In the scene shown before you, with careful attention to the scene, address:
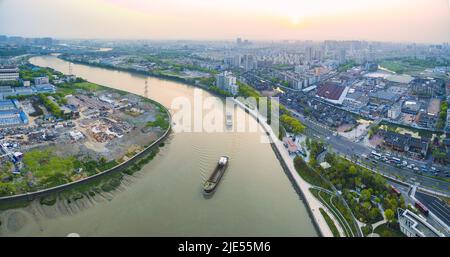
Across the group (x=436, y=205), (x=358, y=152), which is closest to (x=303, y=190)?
(x=436, y=205)

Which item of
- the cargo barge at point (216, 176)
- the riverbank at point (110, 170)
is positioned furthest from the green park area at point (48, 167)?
the cargo barge at point (216, 176)

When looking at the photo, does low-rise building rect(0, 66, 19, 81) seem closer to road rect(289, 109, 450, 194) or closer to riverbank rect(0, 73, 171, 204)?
riverbank rect(0, 73, 171, 204)

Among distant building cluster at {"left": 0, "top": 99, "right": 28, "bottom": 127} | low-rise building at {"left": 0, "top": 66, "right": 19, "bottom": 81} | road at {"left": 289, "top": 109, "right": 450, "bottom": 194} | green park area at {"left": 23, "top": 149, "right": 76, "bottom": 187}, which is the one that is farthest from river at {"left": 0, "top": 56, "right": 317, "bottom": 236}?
low-rise building at {"left": 0, "top": 66, "right": 19, "bottom": 81}

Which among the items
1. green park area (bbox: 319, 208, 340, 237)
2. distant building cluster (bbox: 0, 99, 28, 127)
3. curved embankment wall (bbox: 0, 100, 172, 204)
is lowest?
green park area (bbox: 319, 208, 340, 237)

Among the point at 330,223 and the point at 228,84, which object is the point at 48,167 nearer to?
the point at 330,223

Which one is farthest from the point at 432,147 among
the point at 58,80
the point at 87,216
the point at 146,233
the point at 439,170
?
the point at 58,80

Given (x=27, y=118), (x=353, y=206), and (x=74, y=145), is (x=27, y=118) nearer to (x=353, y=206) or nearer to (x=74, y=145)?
(x=74, y=145)

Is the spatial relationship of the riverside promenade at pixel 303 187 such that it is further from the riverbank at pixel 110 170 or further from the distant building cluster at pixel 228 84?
the distant building cluster at pixel 228 84

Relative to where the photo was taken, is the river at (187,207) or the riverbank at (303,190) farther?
the riverbank at (303,190)
